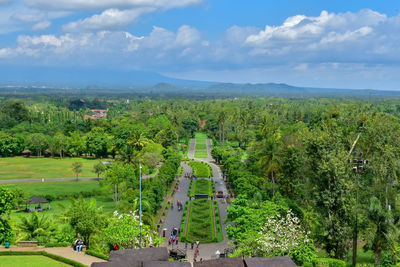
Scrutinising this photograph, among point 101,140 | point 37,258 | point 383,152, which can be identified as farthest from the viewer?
point 101,140

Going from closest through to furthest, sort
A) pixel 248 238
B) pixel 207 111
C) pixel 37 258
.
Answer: pixel 37 258, pixel 248 238, pixel 207 111

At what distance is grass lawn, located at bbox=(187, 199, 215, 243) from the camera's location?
36.6 m

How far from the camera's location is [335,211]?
27.3 metres

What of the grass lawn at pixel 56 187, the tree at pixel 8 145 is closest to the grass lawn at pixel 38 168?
the tree at pixel 8 145

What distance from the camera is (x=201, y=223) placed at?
40844 mm

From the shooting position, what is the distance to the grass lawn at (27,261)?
21062 millimetres

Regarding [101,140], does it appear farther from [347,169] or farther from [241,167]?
[347,169]

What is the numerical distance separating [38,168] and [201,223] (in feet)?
166

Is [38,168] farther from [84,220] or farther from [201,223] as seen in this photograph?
[84,220]

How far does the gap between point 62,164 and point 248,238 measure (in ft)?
220

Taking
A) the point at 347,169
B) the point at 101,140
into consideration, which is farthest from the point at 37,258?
the point at 101,140

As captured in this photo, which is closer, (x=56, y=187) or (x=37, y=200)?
(x=37, y=200)

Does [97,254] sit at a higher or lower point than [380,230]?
lower

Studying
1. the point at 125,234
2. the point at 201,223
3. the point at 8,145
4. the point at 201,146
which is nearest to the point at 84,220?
the point at 125,234
